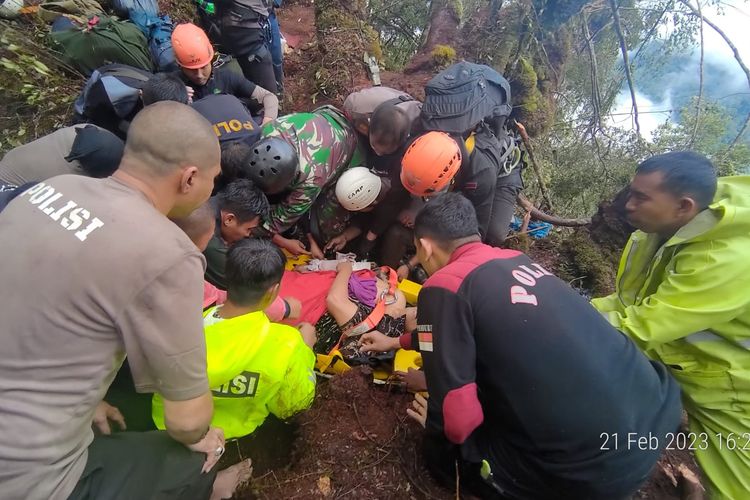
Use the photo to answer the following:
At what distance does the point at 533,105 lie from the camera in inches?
271

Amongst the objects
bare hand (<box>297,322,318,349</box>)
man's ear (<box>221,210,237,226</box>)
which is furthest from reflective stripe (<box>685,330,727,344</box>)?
man's ear (<box>221,210,237,226</box>)

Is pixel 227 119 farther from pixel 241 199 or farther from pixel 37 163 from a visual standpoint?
pixel 37 163

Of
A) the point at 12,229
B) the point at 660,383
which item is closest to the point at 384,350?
the point at 660,383

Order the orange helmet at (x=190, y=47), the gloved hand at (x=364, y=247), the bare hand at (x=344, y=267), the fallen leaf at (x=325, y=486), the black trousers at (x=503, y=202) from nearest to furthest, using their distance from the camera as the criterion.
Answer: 1. the fallen leaf at (x=325, y=486)
2. the bare hand at (x=344, y=267)
3. the orange helmet at (x=190, y=47)
4. the gloved hand at (x=364, y=247)
5. the black trousers at (x=503, y=202)

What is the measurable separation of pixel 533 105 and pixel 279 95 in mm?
4113

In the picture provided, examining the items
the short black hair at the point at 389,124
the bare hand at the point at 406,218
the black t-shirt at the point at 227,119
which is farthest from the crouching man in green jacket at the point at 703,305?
the black t-shirt at the point at 227,119

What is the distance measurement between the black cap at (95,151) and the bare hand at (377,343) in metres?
2.38

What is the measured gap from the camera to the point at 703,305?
245cm

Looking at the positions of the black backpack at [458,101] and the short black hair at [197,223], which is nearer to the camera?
the short black hair at [197,223]

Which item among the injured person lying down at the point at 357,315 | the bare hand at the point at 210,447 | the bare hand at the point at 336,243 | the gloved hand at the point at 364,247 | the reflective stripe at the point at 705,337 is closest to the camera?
the bare hand at the point at 210,447

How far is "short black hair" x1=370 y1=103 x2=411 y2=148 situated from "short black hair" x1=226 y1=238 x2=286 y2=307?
1.76m

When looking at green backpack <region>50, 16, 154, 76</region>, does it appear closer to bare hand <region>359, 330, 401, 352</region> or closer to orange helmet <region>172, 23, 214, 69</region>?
orange helmet <region>172, 23, 214, 69</region>

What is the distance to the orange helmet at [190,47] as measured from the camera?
4.32 m

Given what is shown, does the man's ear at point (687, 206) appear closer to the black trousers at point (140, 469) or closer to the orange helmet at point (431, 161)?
the orange helmet at point (431, 161)
